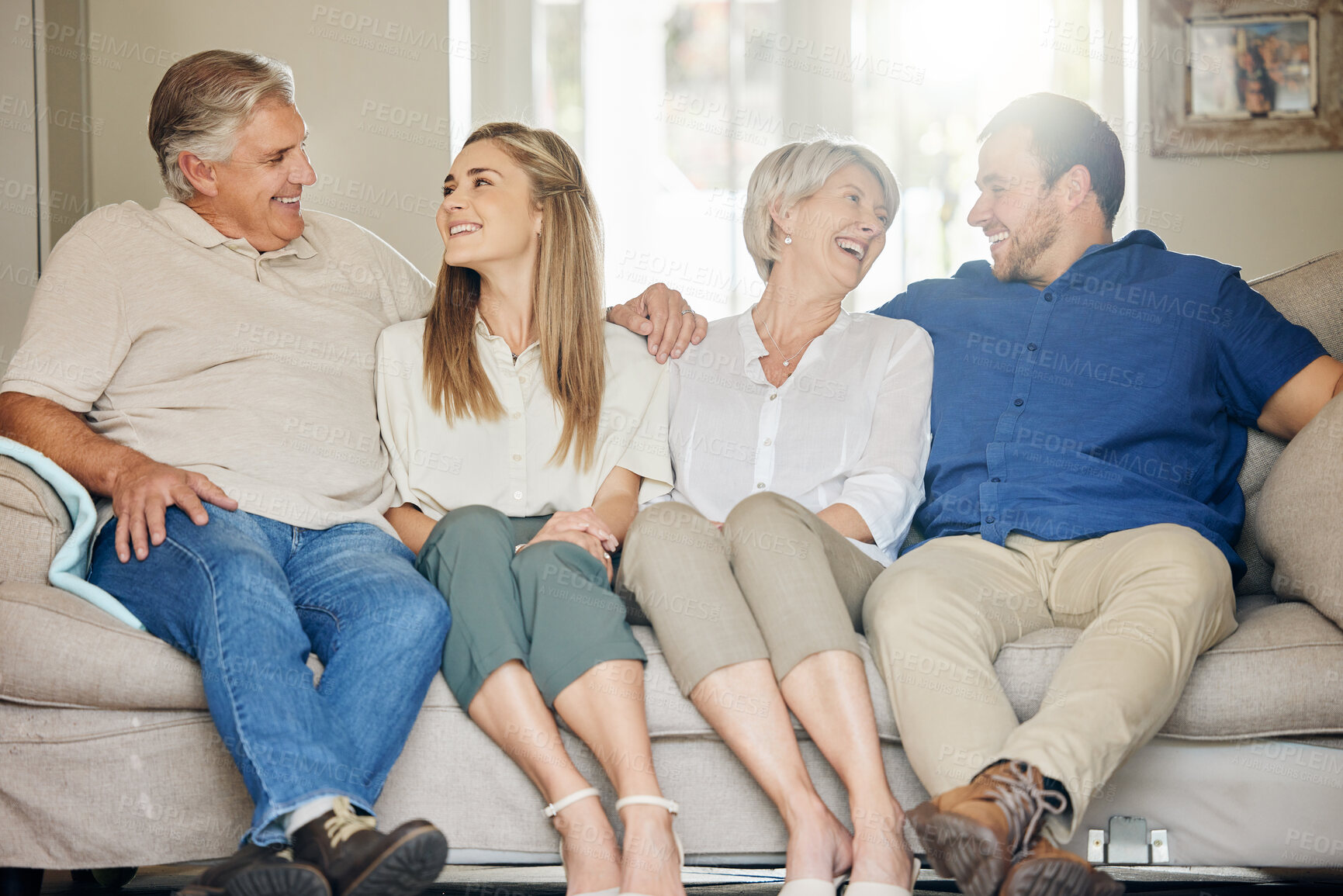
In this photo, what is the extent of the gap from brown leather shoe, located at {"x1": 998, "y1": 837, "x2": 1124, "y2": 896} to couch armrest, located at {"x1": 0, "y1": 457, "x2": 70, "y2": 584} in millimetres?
1247

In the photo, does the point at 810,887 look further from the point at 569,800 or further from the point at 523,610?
the point at 523,610

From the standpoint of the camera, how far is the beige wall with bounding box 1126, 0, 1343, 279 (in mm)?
3609

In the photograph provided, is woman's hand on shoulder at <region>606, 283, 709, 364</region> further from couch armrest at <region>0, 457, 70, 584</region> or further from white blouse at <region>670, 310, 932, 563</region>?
couch armrest at <region>0, 457, 70, 584</region>

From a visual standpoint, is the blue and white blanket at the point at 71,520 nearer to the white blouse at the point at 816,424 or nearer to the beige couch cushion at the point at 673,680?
the beige couch cushion at the point at 673,680

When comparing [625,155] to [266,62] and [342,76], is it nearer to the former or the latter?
[342,76]

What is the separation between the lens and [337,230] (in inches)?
77.4

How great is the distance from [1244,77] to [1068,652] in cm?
297

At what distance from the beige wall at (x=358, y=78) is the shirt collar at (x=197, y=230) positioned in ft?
6.34

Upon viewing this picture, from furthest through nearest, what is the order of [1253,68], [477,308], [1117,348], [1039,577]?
[1253,68], [477,308], [1117,348], [1039,577]

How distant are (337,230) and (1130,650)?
56.7 inches

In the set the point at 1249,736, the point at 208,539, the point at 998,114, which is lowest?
the point at 1249,736

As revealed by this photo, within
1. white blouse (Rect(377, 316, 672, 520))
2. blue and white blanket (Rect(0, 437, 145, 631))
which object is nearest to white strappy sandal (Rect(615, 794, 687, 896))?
white blouse (Rect(377, 316, 672, 520))

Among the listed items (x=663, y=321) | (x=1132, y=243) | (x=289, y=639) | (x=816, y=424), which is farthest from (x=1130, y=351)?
(x=289, y=639)

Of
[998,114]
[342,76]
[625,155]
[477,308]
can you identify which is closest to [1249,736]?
[998,114]
